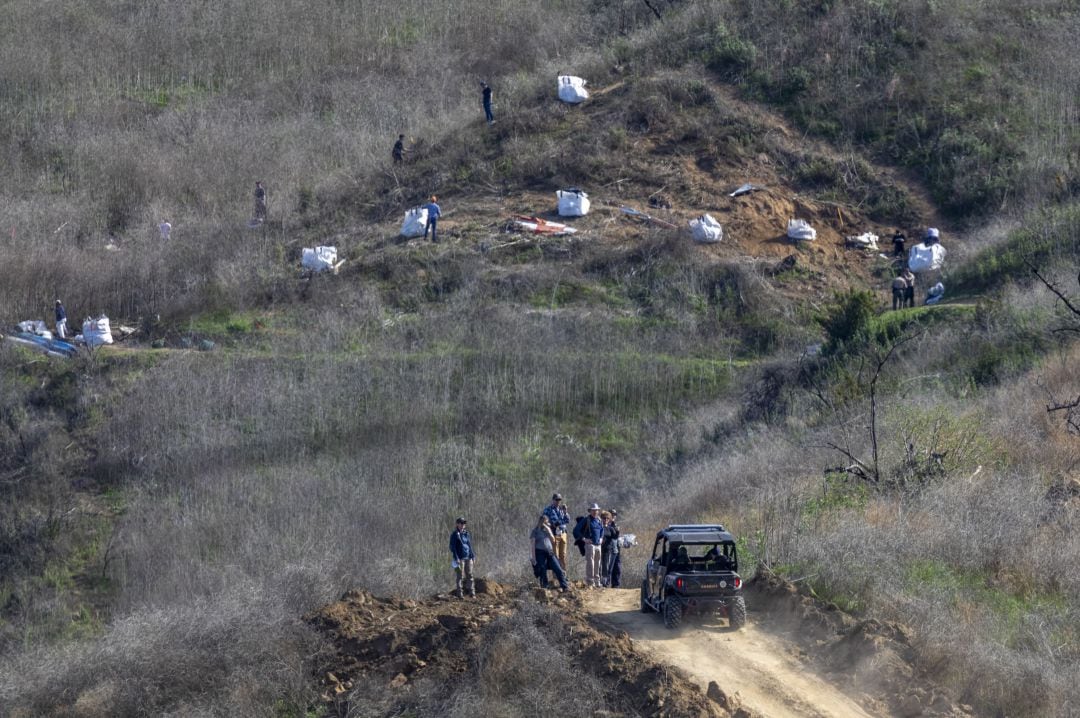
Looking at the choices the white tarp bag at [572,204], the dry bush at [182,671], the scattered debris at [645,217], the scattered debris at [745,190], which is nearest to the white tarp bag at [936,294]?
the scattered debris at [745,190]

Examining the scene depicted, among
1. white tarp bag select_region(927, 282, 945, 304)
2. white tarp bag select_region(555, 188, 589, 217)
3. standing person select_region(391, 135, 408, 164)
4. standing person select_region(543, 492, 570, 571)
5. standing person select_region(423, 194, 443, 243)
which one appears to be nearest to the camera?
standing person select_region(543, 492, 570, 571)

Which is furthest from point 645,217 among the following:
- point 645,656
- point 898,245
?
point 645,656

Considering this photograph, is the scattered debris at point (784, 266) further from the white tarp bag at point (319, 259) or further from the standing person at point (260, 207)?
the standing person at point (260, 207)

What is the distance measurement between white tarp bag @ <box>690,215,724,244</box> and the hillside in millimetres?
316

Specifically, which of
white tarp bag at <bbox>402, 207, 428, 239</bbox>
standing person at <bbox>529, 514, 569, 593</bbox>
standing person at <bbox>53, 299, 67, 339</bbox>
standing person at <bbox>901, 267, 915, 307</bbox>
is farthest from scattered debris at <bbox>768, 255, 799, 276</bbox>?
standing person at <bbox>53, 299, 67, 339</bbox>

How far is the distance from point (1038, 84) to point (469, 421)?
18830mm

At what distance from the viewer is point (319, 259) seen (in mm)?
31766

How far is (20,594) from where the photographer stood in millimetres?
24375

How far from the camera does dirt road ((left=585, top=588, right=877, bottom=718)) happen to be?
12242 millimetres

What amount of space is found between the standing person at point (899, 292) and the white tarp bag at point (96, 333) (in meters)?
17.4

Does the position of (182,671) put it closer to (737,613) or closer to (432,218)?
(737,613)

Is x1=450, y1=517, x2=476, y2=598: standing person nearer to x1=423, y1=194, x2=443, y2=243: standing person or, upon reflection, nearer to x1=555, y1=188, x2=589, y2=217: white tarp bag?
x1=423, y1=194, x2=443, y2=243: standing person

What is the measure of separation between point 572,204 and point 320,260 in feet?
20.4

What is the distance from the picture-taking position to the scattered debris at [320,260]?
1249 inches
